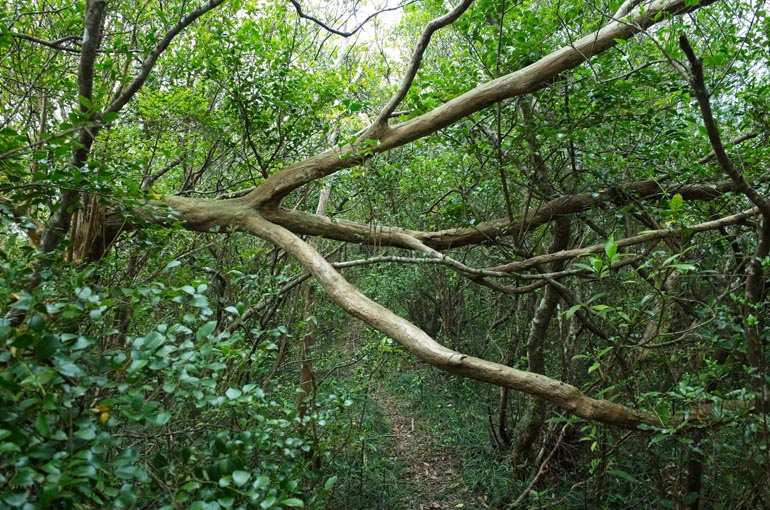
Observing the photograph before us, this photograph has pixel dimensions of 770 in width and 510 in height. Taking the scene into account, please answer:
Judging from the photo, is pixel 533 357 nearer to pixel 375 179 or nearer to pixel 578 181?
pixel 578 181

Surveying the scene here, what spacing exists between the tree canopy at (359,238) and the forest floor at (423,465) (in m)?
0.67

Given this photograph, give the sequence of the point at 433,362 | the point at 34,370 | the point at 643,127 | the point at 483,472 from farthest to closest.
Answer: the point at 483,472
the point at 643,127
the point at 433,362
the point at 34,370

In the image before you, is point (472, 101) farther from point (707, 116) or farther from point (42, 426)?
point (42, 426)

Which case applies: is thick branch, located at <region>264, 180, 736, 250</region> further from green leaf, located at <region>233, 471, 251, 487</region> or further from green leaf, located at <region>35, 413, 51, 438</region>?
green leaf, located at <region>35, 413, 51, 438</region>

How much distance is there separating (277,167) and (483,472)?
3.90 meters

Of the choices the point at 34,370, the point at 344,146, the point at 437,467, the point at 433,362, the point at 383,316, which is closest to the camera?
the point at 34,370

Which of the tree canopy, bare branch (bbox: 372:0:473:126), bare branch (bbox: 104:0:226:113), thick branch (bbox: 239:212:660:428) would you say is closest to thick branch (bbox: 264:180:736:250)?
the tree canopy

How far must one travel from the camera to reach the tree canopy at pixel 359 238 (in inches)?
61.9

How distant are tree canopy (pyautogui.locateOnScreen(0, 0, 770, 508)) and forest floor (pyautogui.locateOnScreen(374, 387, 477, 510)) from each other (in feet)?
2.21

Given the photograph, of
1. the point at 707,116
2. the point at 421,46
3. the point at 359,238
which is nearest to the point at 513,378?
the point at 707,116

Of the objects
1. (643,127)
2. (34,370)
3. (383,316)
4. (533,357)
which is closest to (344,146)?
(383,316)

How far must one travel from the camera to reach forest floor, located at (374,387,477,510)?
4793 millimetres

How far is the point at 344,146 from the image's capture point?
4098 mm

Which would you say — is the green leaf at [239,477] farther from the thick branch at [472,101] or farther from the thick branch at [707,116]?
the thick branch at [472,101]
